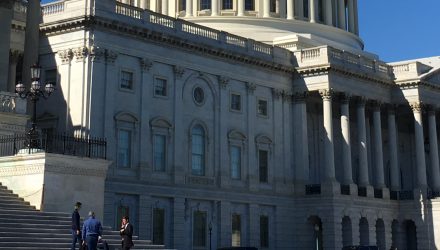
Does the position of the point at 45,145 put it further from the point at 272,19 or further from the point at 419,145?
the point at 272,19

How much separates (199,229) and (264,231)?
6.93m

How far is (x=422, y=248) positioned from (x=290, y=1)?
85.8 feet

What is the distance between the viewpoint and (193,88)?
5466 cm

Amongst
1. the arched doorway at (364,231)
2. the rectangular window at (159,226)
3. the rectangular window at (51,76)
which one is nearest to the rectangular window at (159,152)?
the rectangular window at (159,226)

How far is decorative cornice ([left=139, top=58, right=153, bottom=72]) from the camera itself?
2004 inches

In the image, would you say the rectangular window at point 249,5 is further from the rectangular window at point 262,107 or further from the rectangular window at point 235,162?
the rectangular window at point 235,162

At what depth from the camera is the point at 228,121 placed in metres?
56.9

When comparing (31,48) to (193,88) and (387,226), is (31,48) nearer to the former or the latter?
(193,88)

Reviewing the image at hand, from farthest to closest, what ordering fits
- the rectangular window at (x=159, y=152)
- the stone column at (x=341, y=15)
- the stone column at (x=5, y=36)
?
the stone column at (x=341, y=15), the rectangular window at (x=159, y=152), the stone column at (x=5, y=36)

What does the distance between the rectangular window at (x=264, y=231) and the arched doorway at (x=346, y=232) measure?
6.06 metres

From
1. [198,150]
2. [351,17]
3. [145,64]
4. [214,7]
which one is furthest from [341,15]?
[145,64]

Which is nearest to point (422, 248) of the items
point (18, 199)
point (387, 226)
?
point (387, 226)

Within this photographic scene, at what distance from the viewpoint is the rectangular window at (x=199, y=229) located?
52719 millimetres

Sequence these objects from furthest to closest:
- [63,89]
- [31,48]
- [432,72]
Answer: [432,72]
[63,89]
[31,48]
